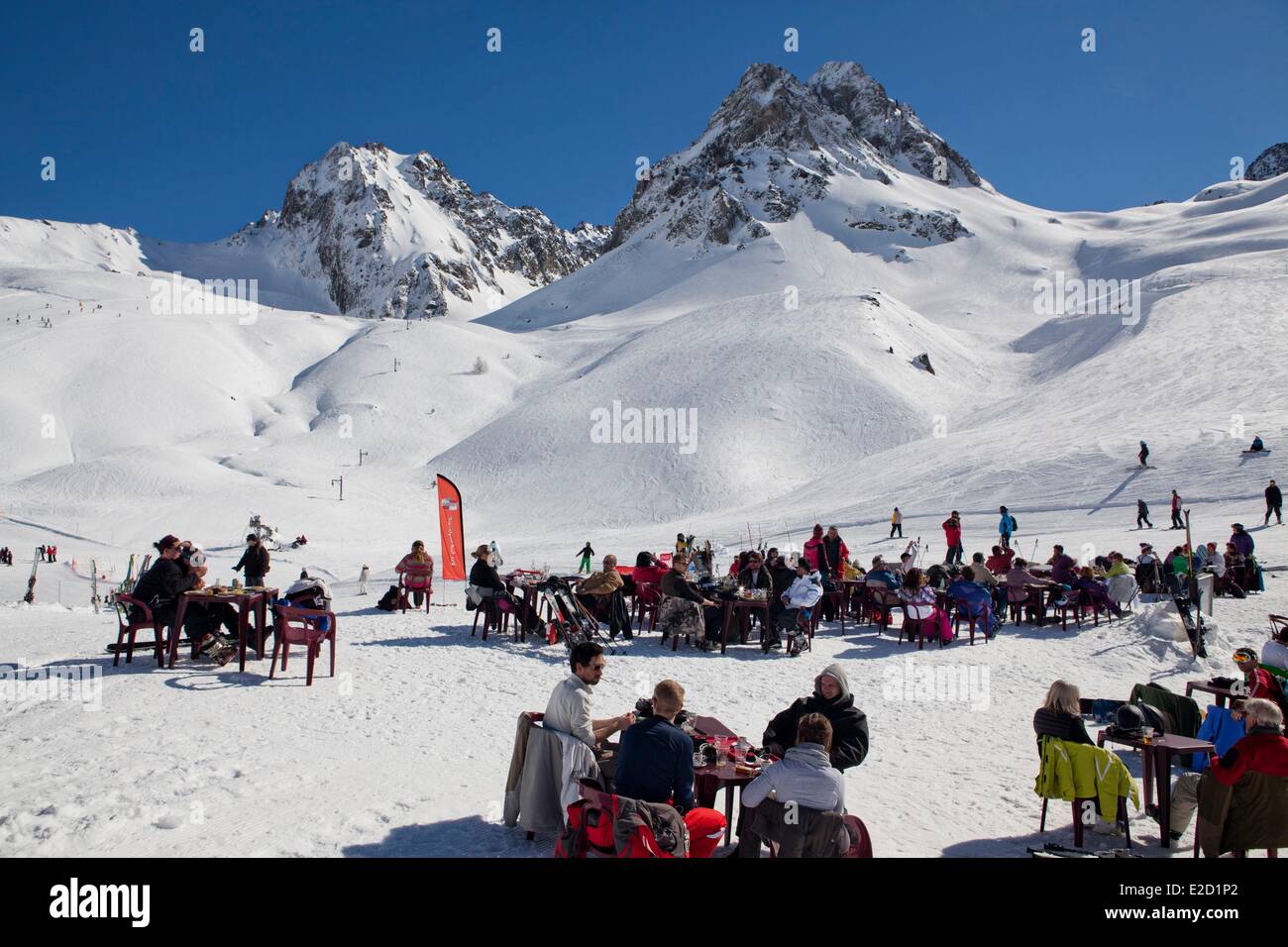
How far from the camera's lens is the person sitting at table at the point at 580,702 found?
5.00 m

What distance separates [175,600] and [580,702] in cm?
643

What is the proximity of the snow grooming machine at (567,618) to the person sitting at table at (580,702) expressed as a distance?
230 inches

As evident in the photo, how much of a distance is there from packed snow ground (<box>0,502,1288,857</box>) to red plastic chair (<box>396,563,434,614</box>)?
85 centimetres

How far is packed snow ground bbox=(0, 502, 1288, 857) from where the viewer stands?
537cm

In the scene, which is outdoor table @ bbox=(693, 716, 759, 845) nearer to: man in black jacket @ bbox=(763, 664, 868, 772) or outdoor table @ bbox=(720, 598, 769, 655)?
man in black jacket @ bbox=(763, 664, 868, 772)

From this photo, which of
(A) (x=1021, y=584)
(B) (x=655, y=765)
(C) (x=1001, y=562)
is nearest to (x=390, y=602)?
(B) (x=655, y=765)

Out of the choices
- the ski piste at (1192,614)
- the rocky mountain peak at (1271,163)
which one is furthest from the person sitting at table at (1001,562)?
the rocky mountain peak at (1271,163)

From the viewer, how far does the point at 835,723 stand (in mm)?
5512

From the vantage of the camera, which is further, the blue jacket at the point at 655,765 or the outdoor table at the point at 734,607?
the outdoor table at the point at 734,607
